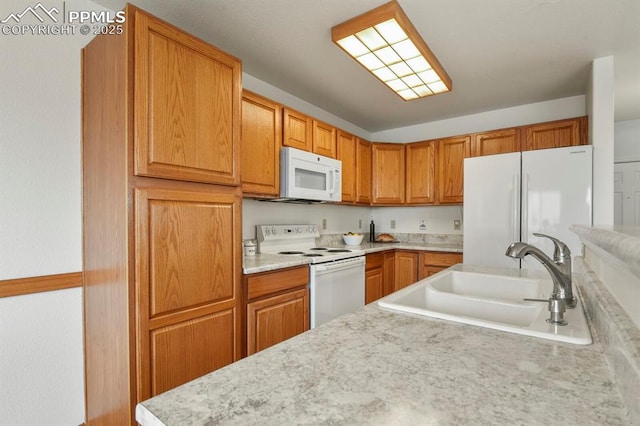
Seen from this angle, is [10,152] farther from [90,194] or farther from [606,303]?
[606,303]

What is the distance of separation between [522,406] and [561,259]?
2.33 ft

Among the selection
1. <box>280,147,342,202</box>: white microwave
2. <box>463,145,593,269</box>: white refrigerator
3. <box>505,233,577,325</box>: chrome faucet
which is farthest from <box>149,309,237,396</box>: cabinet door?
<box>463,145,593,269</box>: white refrigerator

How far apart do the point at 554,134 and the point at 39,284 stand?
398 centimetres

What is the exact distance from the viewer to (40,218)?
1593 millimetres

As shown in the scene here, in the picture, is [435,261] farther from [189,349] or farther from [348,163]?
[189,349]

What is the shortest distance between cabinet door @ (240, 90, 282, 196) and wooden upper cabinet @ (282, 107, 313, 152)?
0.20 feet

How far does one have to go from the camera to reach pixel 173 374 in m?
1.51

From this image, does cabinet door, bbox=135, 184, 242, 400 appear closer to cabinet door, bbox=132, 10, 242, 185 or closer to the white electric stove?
cabinet door, bbox=132, 10, 242, 185

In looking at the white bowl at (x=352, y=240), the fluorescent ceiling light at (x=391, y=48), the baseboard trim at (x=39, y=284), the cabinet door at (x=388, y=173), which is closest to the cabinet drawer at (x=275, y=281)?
the baseboard trim at (x=39, y=284)

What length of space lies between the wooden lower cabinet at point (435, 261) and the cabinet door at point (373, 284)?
1.51 feet

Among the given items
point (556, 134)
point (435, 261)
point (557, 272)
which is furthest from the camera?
point (435, 261)

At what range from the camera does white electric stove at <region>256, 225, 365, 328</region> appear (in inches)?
93.2

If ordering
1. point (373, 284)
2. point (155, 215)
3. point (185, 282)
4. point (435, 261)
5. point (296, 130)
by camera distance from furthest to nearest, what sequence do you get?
→ point (435, 261) < point (373, 284) < point (296, 130) < point (185, 282) < point (155, 215)

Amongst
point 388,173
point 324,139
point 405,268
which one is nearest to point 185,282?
point 324,139
